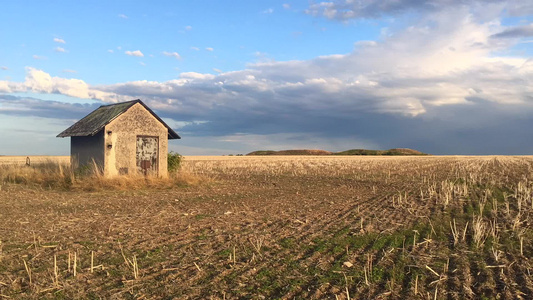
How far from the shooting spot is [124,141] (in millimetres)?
22750

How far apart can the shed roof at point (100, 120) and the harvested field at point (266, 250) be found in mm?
7176

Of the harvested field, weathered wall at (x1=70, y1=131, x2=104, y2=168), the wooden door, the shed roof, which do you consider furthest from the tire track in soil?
weathered wall at (x1=70, y1=131, x2=104, y2=168)

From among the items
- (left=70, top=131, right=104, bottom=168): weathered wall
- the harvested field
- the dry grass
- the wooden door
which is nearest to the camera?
the harvested field

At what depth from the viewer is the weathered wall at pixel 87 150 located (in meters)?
A: 22.5

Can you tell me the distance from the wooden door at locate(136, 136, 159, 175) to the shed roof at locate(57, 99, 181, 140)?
134cm

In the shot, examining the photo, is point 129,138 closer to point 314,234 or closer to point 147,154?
point 147,154

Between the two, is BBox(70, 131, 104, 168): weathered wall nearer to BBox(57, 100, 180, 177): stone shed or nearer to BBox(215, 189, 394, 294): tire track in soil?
BBox(57, 100, 180, 177): stone shed

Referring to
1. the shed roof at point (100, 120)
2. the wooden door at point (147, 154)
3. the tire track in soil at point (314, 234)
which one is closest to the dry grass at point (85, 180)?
the wooden door at point (147, 154)

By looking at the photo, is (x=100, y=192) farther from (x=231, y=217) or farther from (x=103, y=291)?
(x=103, y=291)

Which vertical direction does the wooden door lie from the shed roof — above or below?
below

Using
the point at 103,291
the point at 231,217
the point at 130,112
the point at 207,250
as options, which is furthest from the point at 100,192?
the point at 103,291

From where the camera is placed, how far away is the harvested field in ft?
21.1

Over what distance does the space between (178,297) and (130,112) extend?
732 inches

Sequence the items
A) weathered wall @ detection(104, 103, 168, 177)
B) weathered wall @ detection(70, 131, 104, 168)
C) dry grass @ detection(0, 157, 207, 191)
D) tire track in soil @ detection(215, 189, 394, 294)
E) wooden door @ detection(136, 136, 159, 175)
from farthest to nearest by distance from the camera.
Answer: wooden door @ detection(136, 136, 159, 175)
weathered wall @ detection(70, 131, 104, 168)
weathered wall @ detection(104, 103, 168, 177)
dry grass @ detection(0, 157, 207, 191)
tire track in soil @ detection(215, 189, 394, 294)
